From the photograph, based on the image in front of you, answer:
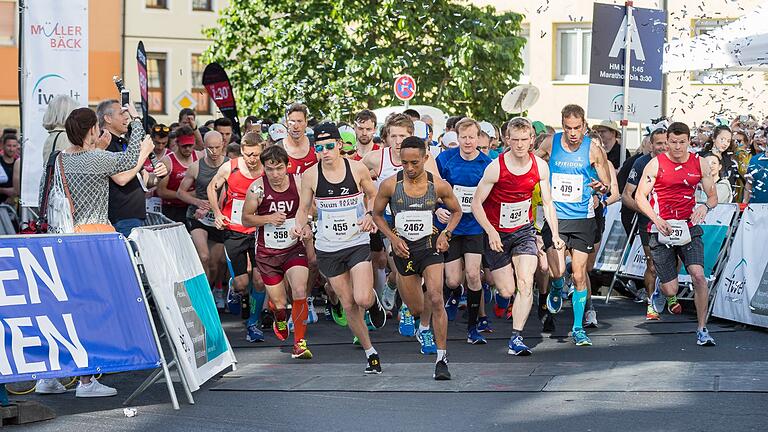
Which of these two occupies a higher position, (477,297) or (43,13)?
(43,13)

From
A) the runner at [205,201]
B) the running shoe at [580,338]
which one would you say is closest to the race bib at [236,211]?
the runner at [205,201]

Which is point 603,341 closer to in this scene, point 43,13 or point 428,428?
point 428,428

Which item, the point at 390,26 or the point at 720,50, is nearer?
the point at 720,50

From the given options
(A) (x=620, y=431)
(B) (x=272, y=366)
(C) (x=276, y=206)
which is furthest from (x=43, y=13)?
(A) (x=620, y=431)

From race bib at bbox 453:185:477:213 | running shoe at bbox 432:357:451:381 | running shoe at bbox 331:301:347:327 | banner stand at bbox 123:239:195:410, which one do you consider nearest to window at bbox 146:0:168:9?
running shoe at bbox 331:301:347:327

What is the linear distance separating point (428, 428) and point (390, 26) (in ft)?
89.6

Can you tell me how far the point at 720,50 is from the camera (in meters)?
16.9

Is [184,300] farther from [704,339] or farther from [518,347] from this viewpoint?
[704,339]

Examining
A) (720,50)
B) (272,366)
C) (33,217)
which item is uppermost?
(720,50)

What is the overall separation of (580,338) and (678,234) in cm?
128

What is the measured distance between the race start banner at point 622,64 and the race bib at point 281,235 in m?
6.92

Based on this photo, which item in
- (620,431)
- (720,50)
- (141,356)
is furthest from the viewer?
(720,50)

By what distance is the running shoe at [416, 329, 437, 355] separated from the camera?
11992 mm

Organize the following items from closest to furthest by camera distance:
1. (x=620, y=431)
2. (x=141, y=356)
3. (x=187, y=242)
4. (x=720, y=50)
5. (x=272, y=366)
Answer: (x=620, y=431)
(x=141, y=356)
(x=187, y=242)
(x=272, y=366)
(x=720, y=50)
